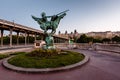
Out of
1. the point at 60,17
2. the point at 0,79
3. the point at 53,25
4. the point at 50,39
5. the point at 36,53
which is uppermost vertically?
the point at 60,17

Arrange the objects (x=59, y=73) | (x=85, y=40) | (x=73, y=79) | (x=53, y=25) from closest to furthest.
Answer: (x=73, y=79) → (x=59, y=73) → (x=53, y=25) → (x=85, y=40)

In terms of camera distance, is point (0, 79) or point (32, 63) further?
point (32, 63)

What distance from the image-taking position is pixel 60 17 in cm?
1594

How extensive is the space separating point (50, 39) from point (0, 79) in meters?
8.57

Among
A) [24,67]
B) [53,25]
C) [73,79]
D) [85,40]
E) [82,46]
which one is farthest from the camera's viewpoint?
[85,40]

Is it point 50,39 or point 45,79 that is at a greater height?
point 50,39

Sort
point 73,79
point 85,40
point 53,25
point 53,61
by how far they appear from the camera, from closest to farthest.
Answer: point 73,79, point 53,61, point 53,25, point 85,40

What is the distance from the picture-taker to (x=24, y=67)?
943cm

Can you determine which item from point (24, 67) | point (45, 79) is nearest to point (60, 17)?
point (24, 67)

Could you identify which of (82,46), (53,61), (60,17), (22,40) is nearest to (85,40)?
(22,40)

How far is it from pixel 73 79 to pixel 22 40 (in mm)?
72348

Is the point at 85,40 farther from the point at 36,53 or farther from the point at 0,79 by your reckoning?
the point at 0,79

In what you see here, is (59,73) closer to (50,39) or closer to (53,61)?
(53,61)

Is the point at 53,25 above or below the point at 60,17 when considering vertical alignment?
below
